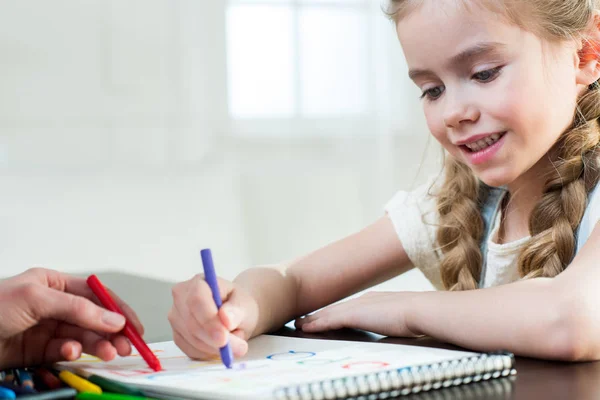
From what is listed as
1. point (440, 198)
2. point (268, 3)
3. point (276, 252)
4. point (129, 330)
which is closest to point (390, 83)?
point (268, 3)

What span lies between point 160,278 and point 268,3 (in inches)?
31.3

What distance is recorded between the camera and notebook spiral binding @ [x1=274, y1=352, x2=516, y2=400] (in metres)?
0.45

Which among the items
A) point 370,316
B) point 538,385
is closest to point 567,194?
point 370,316

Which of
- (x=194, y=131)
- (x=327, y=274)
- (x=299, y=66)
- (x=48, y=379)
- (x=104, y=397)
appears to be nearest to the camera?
(x=104, y=397)

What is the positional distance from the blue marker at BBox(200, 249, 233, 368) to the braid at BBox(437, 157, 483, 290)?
1.39 ft

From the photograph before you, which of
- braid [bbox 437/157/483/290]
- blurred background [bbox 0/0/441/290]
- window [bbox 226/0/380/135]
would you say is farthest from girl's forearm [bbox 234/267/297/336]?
window [bbox 226/0/380/135]

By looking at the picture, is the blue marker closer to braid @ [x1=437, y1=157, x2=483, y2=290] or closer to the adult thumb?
the adult thumb

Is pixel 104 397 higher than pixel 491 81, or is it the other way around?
pixel 491 81

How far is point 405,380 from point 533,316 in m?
0.18

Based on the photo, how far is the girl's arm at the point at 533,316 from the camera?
602 mm

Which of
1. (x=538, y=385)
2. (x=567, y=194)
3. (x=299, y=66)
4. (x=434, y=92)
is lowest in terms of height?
(x=538, y=385)

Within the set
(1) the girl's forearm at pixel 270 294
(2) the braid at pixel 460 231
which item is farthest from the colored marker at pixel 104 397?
(2) the braid at pixel 460 231

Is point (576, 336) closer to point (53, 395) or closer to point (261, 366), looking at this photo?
point (261, 366)

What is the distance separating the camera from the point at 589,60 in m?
0.87
